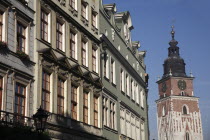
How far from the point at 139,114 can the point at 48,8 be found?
22038 millimetres

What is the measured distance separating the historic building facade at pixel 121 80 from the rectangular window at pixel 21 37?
36.2ft

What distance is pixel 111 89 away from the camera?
34.2 meters

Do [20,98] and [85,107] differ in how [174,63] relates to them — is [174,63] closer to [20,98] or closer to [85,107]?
[85,107]

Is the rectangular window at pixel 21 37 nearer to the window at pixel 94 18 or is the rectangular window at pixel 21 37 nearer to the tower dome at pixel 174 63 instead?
the window at pixel 94 18

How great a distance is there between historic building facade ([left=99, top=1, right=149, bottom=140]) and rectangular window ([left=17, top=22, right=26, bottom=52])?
11.0 m

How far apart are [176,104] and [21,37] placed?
376ft

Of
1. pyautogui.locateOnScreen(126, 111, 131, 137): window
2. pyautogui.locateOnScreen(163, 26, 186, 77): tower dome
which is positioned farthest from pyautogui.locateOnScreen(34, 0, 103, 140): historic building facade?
pyautogui.locateOnScreen(163, 26, 186, 77): tower dome

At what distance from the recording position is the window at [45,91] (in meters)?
22.9

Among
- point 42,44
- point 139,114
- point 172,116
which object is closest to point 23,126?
point 42,44

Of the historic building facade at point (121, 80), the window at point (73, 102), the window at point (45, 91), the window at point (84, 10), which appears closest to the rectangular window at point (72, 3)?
the window at point (84, 10)

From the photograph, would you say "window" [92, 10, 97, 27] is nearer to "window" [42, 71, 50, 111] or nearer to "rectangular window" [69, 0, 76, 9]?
"rectangular window" [69, 0, 76, 9]

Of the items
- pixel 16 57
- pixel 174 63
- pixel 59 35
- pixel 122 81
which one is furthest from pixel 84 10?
pixel 174 63

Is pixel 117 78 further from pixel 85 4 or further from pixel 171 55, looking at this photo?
pixel 171 55

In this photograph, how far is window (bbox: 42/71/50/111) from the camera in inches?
901
